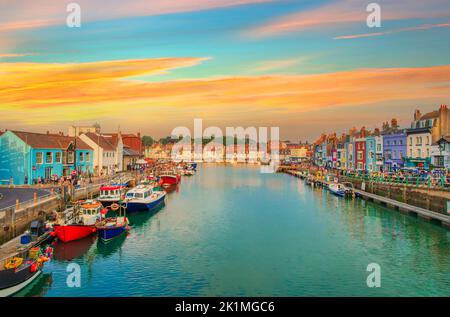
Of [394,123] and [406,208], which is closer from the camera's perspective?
[406,208]

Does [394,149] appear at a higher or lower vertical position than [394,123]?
A: lower

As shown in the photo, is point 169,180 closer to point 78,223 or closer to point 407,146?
point 407,146

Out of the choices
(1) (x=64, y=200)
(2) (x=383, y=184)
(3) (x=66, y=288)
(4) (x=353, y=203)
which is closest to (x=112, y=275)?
(3) (x=66, y=288)

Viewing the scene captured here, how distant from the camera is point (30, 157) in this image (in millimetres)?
58344

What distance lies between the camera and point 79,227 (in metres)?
35.5

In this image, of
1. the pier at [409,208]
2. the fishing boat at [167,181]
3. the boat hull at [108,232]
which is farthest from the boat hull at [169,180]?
the boat hull at [108,232]

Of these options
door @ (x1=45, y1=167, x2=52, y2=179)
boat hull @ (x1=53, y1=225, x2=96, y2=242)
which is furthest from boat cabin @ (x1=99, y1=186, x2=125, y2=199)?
boat hull @ (x1=53, y1=225, x2=96, y2=242)

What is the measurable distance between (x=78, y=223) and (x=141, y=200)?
616 inches

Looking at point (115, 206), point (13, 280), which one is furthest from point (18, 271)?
point (115, 206)

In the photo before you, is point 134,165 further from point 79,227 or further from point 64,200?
point 79,227

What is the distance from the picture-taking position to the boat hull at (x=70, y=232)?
3453 cm
